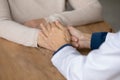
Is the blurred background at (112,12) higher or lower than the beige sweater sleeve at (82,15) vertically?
lower

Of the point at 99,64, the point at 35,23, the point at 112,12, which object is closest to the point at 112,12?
the point at 112,12

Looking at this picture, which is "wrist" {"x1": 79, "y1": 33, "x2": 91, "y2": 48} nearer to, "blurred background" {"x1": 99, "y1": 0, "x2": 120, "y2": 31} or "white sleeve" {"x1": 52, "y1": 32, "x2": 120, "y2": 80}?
"white sleeve" {"x1": 52, "y1": 32, "x2": 120, "y2": 80}

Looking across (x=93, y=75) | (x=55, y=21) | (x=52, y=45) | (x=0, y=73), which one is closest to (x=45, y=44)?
(x=52, y=45)

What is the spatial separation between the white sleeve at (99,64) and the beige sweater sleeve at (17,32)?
0.96 feet

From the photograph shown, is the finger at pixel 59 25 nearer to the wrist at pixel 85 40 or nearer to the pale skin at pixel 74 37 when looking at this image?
the pale skin at pixel 74 37

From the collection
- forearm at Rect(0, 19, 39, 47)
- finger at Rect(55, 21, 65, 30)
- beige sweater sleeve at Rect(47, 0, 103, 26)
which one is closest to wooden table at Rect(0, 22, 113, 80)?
forearm at Rect(0, 19, 39, 47)

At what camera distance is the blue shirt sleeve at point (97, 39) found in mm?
1179

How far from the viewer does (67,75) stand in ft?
3.17

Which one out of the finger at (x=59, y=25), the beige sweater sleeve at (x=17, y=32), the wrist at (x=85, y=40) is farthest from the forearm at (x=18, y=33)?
the wrist at (x=85, y=40)

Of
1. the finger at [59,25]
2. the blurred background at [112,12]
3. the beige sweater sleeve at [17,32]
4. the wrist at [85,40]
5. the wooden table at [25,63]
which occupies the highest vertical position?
the finger at [59,25]

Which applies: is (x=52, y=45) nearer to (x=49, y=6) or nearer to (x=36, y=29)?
(x=36, y=29)

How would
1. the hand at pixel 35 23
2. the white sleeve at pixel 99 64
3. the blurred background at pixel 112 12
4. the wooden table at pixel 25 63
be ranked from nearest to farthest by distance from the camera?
the white sleeve at pixel 99 64, the wooden table at pixel 25 63, the hand at pixel 35 23, the blurred background at pixel 112 12

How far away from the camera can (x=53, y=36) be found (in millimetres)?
1201

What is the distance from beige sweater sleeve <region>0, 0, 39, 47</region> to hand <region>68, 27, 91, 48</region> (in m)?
0.18
